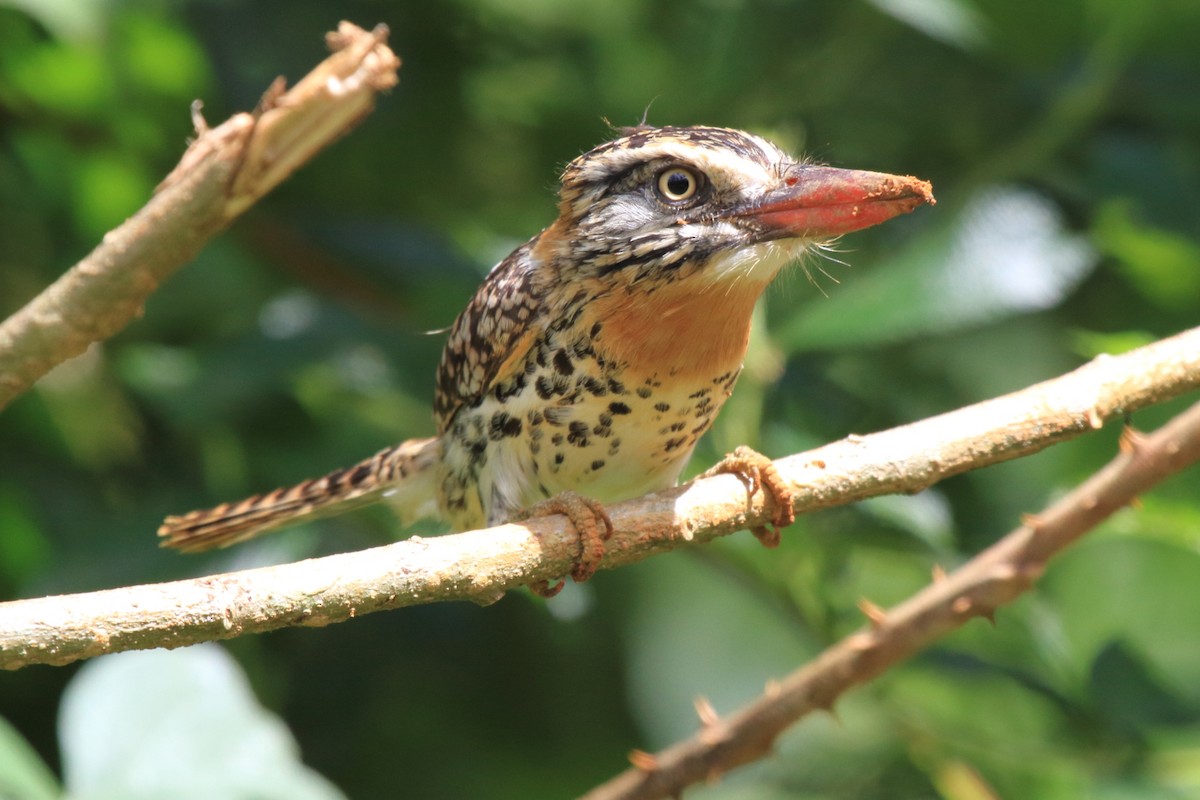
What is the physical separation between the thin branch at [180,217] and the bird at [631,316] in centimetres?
61

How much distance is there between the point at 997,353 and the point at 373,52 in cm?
266

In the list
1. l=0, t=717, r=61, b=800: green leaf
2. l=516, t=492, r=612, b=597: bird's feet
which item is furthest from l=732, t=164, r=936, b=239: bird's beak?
l=0, t=717, r=61, b=800: green leaf

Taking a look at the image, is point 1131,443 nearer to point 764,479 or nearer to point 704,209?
point 764,479

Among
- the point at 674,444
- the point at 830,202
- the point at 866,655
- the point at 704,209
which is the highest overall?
the point at 704,209

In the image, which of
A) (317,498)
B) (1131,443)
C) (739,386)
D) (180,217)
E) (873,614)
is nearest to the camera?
(180,217)

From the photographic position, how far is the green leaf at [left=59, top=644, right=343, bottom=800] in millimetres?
2807

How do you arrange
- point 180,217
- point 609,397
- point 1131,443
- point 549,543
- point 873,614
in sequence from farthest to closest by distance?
point 609,397, point 873,614, point 1131,443, point 180,217, point 549,543

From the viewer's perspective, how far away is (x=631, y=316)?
280cm

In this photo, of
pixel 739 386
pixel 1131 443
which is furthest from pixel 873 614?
pixel 739 386

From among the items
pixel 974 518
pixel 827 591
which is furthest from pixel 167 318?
pixel 974 518

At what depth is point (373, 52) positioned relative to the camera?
8.31 ft


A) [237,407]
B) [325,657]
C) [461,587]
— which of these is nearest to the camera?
[461,587]

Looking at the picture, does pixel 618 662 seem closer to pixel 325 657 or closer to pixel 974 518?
pixel 325 657

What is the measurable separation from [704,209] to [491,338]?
61cm
